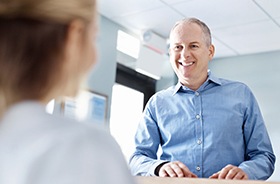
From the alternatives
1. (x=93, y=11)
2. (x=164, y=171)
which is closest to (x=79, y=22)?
(x=93, y=11)

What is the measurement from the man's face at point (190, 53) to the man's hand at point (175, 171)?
1.69ft

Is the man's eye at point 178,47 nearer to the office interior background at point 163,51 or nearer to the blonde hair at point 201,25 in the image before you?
the blonde hair at point 201,25

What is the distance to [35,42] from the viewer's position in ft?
1.60

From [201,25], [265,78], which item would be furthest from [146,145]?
[265,78]

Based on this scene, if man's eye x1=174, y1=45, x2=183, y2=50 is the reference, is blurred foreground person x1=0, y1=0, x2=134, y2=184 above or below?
below

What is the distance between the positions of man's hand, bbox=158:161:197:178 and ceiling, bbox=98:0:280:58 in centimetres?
177

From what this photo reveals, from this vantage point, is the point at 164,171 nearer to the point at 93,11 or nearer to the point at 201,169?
the point at 201,169

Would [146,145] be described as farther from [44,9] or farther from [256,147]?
[44,9]

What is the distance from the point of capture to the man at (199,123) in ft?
4.99

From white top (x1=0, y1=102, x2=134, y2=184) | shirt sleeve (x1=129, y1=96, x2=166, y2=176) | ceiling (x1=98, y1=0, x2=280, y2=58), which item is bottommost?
white top (x1=0, y1=102, x2=134, y2=184)

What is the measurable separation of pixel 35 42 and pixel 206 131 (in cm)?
119

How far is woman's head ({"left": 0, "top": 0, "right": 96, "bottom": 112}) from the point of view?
0.48 m

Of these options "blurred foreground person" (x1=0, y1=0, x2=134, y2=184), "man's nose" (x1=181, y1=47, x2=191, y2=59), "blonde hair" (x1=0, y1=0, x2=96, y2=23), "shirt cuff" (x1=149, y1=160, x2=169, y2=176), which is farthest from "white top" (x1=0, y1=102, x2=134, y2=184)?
"man's nose" (x1=181, y1=47, x2=191, y2=59)

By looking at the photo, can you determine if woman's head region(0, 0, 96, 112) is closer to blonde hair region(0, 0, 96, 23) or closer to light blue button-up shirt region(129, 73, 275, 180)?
blonde hair region(0, 0, 96, 23)
